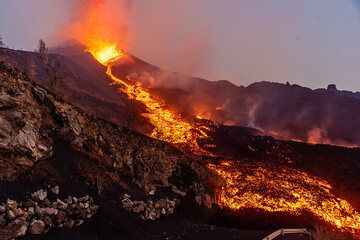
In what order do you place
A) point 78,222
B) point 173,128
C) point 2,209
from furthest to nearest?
point 173,128, point 78,222, point 2,209

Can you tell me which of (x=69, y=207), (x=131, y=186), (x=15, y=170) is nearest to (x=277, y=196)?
(x=131, y=186)

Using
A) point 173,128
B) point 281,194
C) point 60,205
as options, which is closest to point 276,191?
point 281,194

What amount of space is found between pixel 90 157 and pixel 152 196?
204 inches

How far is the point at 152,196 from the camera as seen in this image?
2591cm

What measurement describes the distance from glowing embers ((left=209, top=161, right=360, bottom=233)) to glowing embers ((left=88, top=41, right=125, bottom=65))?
265ft

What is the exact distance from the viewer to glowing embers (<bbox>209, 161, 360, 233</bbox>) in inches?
1345

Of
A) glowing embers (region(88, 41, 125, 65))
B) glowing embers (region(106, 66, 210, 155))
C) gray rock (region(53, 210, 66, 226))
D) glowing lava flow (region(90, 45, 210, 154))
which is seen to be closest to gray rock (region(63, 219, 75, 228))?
gray rock (region(53, 210, 66, 226))

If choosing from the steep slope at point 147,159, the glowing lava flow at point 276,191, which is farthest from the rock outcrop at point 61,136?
the glowing lava flow at point 276,191

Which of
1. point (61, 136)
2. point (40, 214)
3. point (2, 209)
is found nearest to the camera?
point (2, 209)

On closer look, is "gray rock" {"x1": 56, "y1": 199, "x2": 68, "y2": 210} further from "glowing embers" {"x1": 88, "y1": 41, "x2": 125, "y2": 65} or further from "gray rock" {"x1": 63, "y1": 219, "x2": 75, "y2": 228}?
"glowing embers" {"x1": 88, "y1": 41, "x2": 125, "y2": 65}

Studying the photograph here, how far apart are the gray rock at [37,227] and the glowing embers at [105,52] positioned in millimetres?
98525

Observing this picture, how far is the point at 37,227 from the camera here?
54.1ft

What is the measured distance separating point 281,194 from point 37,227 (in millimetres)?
25962

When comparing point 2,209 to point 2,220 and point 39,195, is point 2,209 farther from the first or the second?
point 39,195
